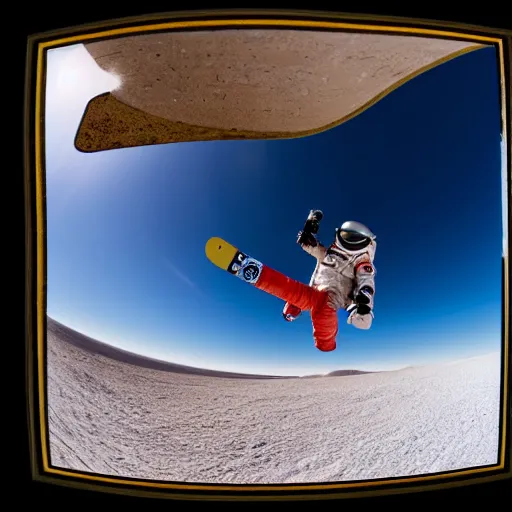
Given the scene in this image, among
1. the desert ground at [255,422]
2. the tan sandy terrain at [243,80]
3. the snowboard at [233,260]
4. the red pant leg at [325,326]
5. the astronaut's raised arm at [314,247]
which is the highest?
the tan sandy terrain at [243,80]

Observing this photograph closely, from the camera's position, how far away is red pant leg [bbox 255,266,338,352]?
3.28 ft

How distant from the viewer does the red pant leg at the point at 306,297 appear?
1000mm

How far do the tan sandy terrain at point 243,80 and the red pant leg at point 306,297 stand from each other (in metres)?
0.42

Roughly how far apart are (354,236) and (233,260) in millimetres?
338

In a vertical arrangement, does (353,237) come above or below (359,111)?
below

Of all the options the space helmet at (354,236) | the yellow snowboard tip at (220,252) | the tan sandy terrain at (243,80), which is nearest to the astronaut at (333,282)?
the space helmet at (354,236)

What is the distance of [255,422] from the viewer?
1113 millimetres

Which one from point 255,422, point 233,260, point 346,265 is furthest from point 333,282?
point 255,422

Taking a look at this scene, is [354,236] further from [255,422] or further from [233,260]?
[255,422]

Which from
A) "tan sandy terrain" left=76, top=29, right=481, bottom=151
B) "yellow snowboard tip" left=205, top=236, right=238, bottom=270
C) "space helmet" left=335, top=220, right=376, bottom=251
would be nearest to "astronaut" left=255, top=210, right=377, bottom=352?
"space helmet" left=335, top=220, right=376, bottom=251

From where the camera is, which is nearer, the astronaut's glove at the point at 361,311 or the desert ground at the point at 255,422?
the astronaut's glove at the point at 361,311

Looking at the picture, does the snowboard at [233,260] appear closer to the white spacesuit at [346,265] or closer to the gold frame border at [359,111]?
the white spacesuit at [346,265]

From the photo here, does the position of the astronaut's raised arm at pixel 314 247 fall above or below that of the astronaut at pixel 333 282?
above

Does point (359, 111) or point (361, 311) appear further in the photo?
point (359, 111)
